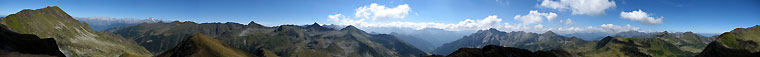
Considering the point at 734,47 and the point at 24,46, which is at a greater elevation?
the point at 24,46

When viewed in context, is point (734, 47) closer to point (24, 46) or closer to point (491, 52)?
point (491, 52)

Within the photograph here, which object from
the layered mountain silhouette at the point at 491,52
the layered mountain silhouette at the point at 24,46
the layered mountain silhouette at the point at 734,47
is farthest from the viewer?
the layered mountain silhouette at the point at 734,47

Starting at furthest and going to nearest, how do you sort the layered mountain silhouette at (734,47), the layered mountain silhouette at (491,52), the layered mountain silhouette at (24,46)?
the layered mountain silhouette at (734,47) → the layered mountain silhouette at (491,52) → the layered mountain silhouette at (24,46)

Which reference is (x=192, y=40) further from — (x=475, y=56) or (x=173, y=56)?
(x=475, y=56)

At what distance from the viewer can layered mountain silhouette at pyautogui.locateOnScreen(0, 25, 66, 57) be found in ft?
272

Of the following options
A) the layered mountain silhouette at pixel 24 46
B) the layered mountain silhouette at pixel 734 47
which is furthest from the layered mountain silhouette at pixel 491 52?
the layered mountain silhouette at pixel 24 46

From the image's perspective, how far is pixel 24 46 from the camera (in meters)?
86.1

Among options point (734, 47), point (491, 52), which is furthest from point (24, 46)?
point (734, 47)

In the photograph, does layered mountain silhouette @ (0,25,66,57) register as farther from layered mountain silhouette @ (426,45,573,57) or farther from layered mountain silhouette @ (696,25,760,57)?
layered mountain silhouette @ (696,25,760,57)

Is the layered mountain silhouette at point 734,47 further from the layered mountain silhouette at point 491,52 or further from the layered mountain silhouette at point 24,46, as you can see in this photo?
the layered mountain silhouette at point 24,46

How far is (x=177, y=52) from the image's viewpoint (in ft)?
524

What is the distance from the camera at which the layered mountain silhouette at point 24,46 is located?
272 feet

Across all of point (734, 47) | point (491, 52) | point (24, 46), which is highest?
point (24, 46)

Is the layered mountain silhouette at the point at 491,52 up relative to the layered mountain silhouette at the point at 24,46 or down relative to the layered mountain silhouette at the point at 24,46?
down
